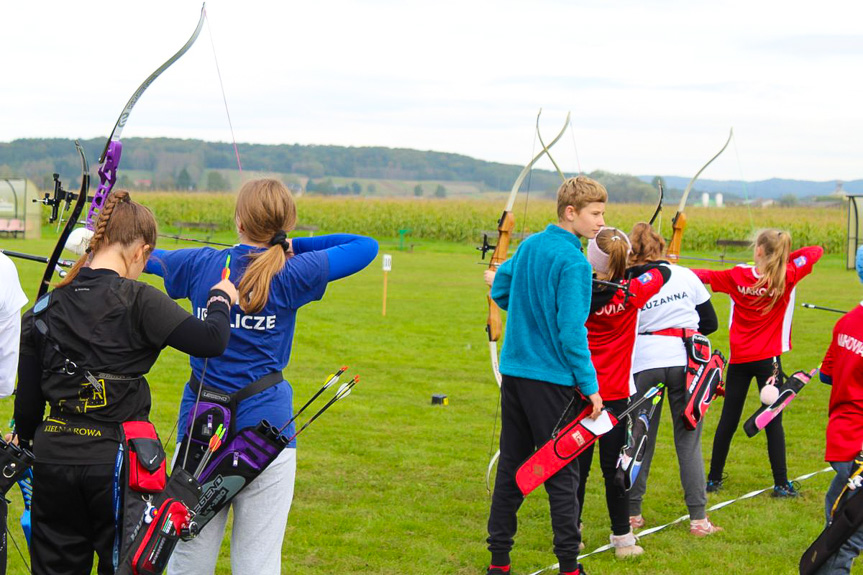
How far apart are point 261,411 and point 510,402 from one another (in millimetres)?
1466

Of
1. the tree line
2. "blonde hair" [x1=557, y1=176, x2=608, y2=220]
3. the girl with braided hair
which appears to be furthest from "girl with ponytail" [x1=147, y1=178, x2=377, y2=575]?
the tree line

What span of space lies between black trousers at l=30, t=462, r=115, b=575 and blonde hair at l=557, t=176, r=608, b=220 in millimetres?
2151

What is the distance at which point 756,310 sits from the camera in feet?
18.8

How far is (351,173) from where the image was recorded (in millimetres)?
86625

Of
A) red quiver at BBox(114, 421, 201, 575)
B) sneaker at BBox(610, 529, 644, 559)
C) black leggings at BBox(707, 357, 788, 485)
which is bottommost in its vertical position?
sneaker at BBox(610, 529, 644, 559)

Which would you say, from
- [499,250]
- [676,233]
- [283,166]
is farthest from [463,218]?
[499,250]

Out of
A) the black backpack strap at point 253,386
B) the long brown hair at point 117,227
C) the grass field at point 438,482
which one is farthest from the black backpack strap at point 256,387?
the grass field at point 438,482

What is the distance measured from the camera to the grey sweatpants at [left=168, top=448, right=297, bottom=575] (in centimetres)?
303

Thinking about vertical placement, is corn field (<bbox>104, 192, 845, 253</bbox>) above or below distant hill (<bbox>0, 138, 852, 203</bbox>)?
below

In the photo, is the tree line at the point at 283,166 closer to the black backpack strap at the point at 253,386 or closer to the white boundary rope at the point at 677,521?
the white boundary rope at the point at 677,521

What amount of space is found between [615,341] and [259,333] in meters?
2.05

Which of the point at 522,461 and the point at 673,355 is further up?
the point at 673,355

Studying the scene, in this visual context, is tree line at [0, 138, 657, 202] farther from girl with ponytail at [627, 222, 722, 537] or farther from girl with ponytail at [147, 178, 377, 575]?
girl with ponytail at [147, 178, 377, 575]

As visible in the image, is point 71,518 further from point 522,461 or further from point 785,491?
point 785,491
